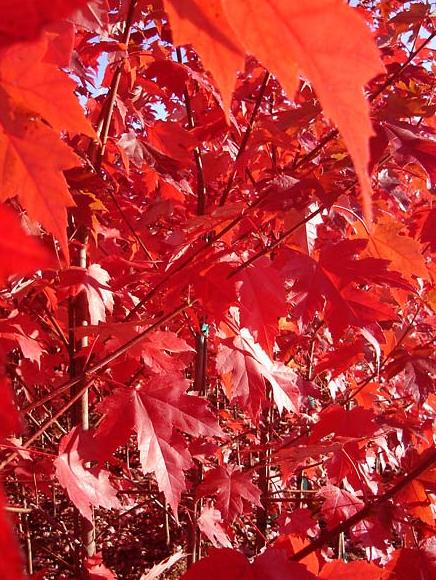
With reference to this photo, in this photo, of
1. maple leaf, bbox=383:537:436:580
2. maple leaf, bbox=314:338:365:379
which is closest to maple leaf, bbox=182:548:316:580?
maple leaf, bbox=383:537:436:580

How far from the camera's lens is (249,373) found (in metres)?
1.41

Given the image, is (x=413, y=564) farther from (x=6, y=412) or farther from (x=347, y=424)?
(x=6, y=412)

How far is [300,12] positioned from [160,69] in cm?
128

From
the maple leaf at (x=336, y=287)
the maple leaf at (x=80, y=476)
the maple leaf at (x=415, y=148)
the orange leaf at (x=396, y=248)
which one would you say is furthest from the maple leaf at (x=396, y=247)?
the maple leaf at (x=80, y=476)

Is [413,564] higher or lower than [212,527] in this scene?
higher

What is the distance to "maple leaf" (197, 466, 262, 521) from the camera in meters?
1.59

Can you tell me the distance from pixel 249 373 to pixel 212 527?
29.8 inches

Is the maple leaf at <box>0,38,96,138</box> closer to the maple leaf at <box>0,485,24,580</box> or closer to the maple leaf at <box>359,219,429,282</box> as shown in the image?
the maple leaf at <box>0,485,24,580</box>

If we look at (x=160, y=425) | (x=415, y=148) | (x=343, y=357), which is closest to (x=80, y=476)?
(x=160, y=425)

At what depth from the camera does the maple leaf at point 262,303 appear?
3.89 feet

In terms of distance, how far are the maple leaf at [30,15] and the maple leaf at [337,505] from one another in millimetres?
1628

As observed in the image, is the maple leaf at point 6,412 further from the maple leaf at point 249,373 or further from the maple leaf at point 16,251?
the maple leaf at point 249,373

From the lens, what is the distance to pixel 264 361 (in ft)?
4.91

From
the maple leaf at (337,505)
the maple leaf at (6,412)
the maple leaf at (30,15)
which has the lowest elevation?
the maple leaf at (337,505)
